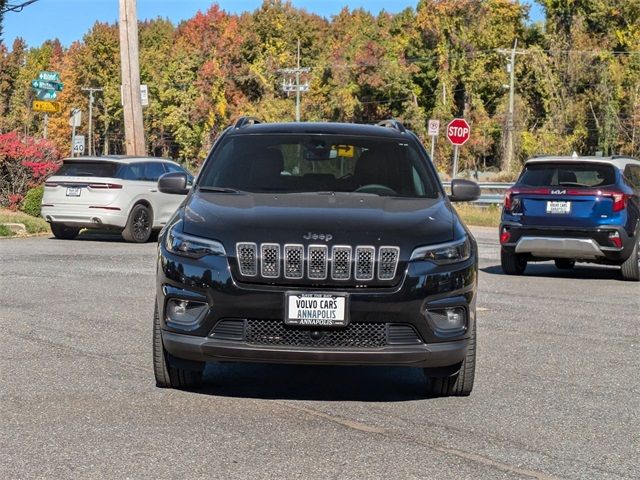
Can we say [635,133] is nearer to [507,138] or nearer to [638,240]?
[507,138]

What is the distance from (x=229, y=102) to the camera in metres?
107

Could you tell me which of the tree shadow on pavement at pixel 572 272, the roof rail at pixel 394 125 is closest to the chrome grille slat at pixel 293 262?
the roof rail at pixel 394 125

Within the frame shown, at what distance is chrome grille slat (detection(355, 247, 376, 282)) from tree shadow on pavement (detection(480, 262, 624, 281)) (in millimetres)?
10181

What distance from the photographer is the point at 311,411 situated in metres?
6.92

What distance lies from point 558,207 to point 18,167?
600 inches

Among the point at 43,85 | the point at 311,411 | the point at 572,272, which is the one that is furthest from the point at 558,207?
the point at 43,85

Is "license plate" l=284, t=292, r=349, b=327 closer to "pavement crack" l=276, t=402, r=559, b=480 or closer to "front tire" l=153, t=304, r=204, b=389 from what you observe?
"pavement crack" l=276, t=402, r=559, b=480

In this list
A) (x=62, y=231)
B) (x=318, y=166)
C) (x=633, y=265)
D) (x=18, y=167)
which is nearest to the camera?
(x=318, y=166)

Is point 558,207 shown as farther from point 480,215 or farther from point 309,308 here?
point 480,215

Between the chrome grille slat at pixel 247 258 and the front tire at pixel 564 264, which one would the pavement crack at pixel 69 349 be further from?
the front tire at pixel 564 264

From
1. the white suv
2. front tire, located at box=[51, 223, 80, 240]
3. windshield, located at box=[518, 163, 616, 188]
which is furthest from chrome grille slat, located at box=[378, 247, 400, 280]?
front tire, located at box=[51, 223, 80, 240]

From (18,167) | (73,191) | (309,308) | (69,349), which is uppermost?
(309,308)

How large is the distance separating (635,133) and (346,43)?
47.0 metres

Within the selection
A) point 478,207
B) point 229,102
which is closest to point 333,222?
point 478,207
